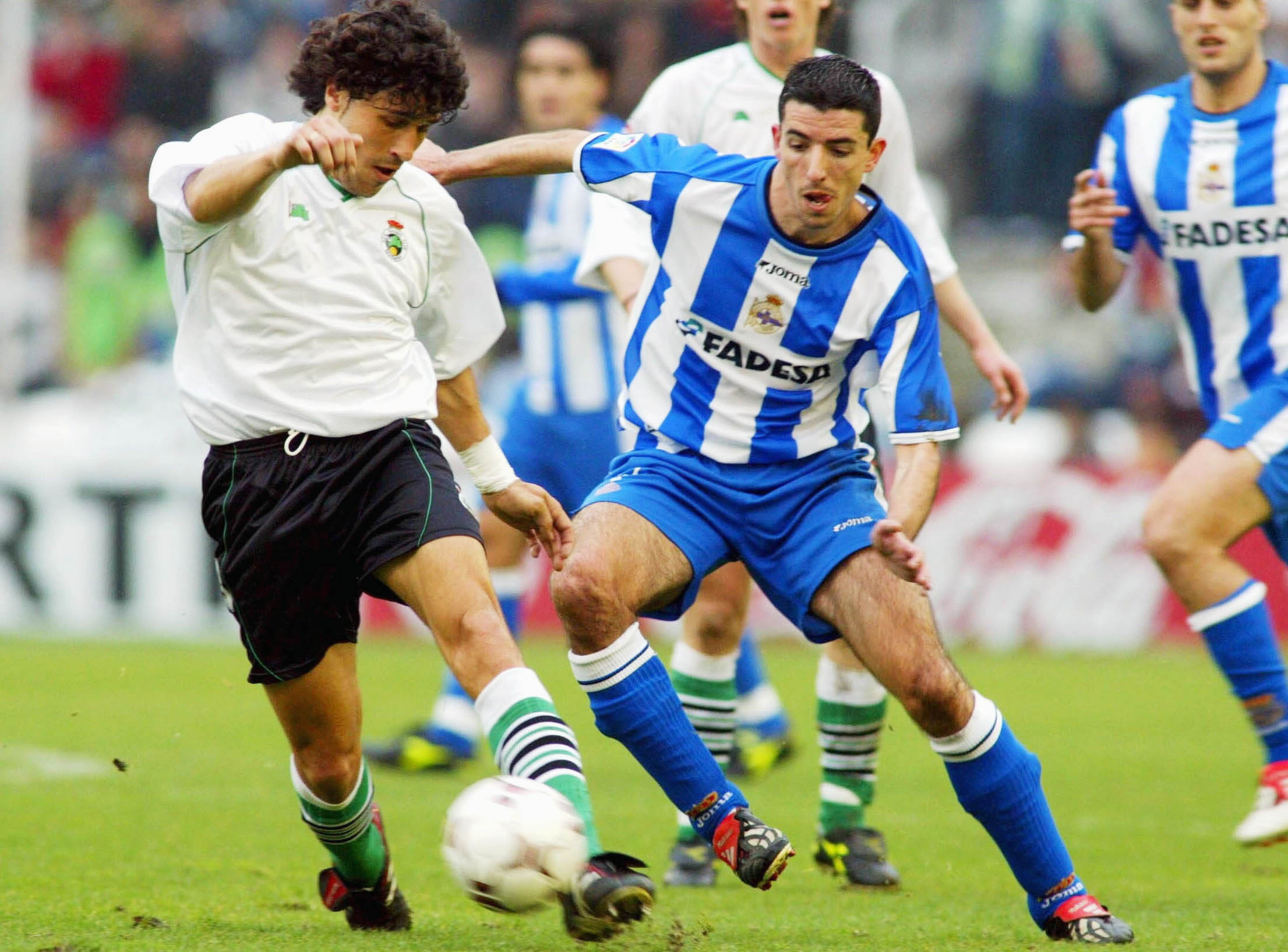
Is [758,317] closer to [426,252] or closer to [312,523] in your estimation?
[426,252]

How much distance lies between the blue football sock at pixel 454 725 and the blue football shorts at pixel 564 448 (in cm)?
96

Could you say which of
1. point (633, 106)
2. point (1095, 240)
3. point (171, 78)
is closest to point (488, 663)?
point (1095, 240)

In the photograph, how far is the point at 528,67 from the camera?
23.4ft

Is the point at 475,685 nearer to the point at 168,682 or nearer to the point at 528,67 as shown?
the point at 528,67

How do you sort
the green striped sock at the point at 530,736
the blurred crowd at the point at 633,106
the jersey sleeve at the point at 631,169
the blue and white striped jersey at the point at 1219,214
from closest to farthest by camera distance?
1. the green striped sock at the point at 530,736
2. the jersey sleeve at the point at 631,169
3. the blue and white striped jersey at the point at 1219,214
4. the blurred crowd at the point at 633,106

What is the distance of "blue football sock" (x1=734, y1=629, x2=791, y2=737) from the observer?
719 centimetres

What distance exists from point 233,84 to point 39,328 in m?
2.73

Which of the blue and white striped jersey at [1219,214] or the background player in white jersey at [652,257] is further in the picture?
the blue and white striped jersey at [1219,214]

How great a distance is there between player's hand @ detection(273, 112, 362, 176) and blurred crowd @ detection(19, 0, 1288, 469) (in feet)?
36.2

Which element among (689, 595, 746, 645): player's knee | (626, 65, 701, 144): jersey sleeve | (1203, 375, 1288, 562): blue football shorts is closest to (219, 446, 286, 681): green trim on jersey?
(689, 595, 746, 645): player's knee

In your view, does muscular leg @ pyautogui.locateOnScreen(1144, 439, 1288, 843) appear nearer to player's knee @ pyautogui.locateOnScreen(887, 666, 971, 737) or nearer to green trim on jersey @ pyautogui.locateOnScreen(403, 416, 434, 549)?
player's knee @ pyautogui.locateOnScreen(887, 666, 971, 737)

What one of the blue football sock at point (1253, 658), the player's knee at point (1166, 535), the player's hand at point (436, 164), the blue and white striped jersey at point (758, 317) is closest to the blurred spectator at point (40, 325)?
the player's hand at point (436, 164)

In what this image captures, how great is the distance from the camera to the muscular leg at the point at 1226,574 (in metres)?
5.19

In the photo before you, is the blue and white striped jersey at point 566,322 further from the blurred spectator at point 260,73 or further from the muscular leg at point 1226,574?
the blurred spectator at point 260,73
